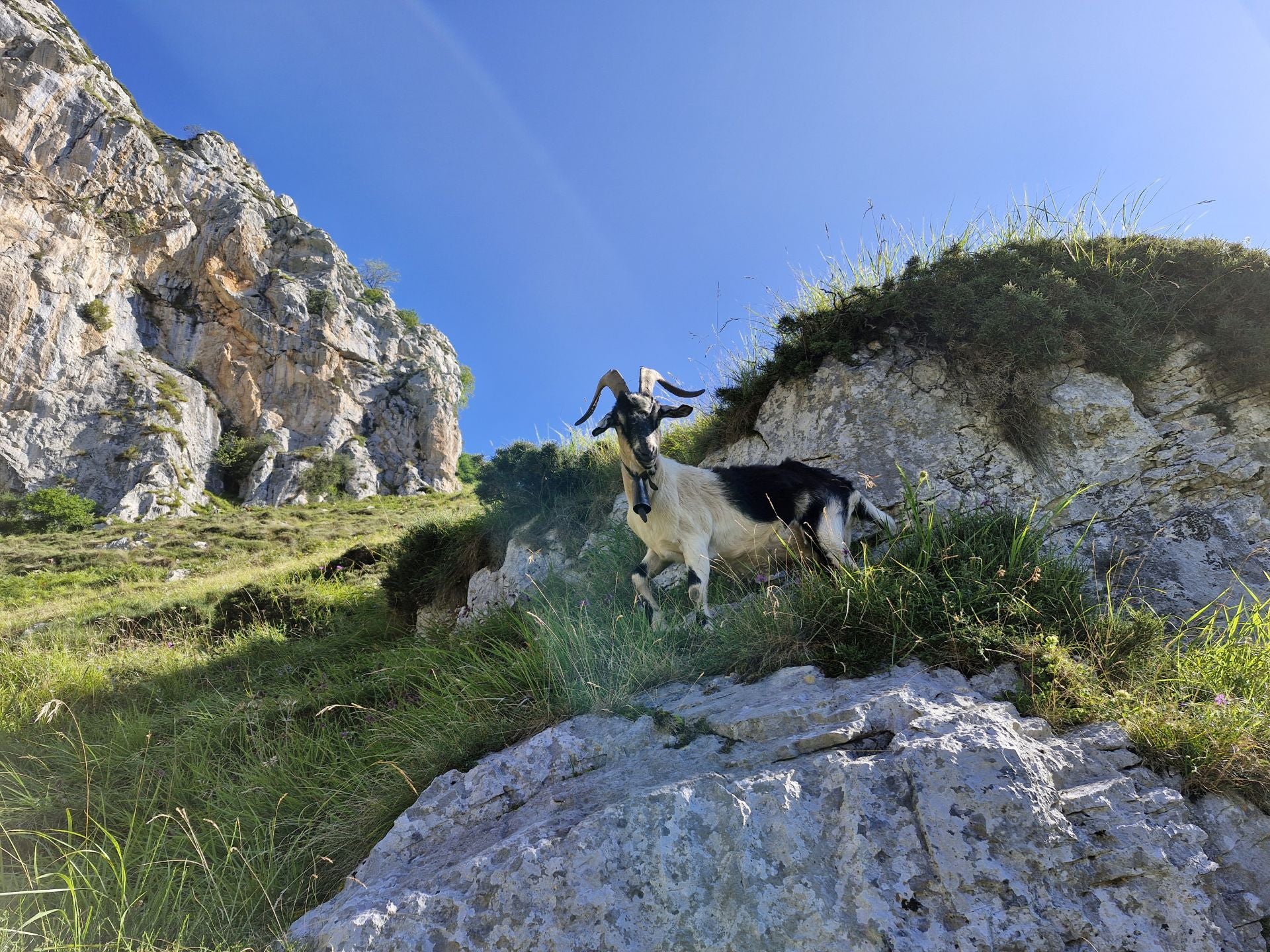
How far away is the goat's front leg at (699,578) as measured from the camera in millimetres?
5070

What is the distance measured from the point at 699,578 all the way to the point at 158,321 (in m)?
66.1

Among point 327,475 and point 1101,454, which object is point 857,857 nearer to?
point 1101,454

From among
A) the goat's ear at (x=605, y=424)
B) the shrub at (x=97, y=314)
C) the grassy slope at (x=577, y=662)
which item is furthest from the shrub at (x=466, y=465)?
the goat's ear at (x=605, y=424)

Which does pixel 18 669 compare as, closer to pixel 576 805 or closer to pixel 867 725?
pixel 576 805

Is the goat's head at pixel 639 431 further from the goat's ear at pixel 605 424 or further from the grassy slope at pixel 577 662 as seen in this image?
the grassy slope at pixel 577 662

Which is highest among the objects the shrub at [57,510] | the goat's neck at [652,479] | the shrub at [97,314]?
the shrub at [97,314]

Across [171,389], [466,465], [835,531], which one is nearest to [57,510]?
[171,389]

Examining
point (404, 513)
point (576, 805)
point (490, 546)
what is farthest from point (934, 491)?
point (404, 513)

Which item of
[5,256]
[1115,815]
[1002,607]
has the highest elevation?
[5,256]

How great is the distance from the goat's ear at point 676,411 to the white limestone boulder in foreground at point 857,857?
2.61m

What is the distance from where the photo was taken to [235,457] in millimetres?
53250

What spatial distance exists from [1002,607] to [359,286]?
80.7 meters

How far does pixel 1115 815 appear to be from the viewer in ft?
8.73

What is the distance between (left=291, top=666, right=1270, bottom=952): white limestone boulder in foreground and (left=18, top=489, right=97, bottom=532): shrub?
46.4 m
